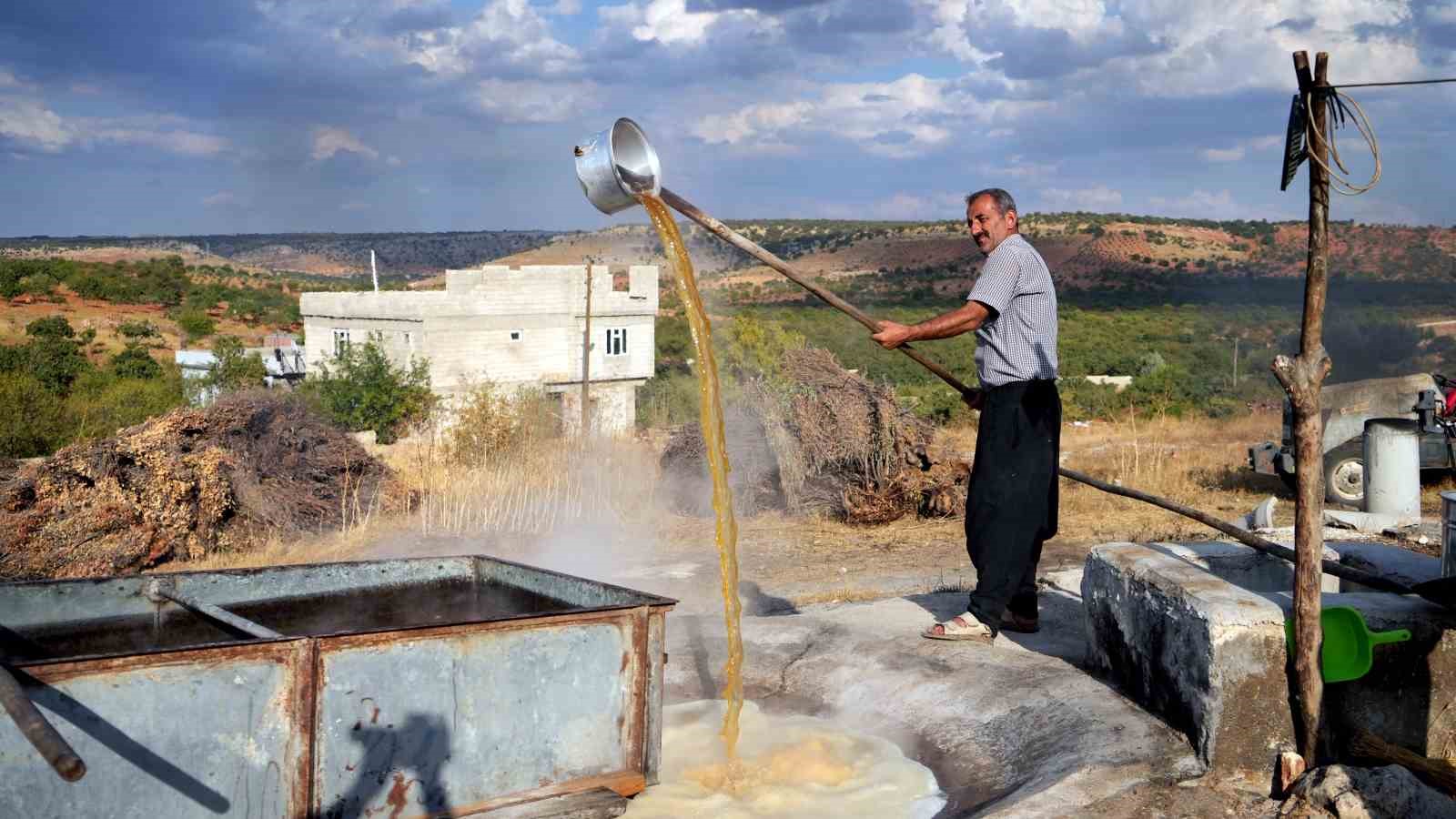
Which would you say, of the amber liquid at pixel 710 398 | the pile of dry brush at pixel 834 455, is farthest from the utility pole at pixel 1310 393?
the pile of dry brush at pixel 834 455

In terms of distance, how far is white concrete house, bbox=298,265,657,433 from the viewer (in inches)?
1283

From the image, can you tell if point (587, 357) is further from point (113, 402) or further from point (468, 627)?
point (468, 627)

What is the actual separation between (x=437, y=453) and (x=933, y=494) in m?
7.23

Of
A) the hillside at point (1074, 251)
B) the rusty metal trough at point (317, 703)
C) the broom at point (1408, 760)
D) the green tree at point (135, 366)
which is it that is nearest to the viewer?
the rusty metal trough at point (317, 703)

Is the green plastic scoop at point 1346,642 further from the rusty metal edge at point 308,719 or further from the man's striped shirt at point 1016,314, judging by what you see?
the rusty metal edge at point 308,719

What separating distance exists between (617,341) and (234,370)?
10.8 metres

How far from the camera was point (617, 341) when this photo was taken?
36.2 metres

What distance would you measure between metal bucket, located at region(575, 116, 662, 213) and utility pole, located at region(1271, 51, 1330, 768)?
242 centimetres

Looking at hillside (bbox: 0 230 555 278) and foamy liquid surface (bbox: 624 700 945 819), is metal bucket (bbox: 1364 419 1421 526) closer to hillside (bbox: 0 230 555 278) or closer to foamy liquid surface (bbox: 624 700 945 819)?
foamy liquid surface (bbox: 624 700 945 819)

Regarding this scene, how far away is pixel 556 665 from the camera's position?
4102mm

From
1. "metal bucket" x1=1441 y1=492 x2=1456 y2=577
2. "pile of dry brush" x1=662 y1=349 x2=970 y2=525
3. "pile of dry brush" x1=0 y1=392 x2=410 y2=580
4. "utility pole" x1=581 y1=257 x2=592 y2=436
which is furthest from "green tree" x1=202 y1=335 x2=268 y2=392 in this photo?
"metal bucket" x1=1441 y1=492 x2=1456 y2=577

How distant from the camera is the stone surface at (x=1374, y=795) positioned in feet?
12.4

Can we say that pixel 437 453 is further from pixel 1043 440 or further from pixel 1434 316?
pixel 1434 316

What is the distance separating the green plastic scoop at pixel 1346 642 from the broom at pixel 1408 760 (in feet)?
0.70
